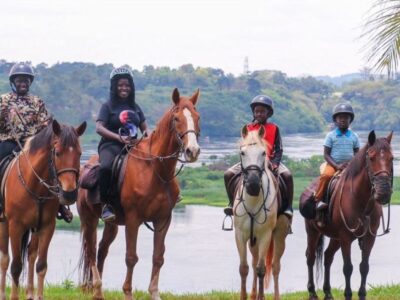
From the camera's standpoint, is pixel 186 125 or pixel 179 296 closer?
pixel 186 125

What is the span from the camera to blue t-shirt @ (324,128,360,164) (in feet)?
32.5

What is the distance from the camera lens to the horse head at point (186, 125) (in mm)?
8109

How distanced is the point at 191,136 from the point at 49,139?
4.65ft

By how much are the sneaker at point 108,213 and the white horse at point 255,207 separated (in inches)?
53.1

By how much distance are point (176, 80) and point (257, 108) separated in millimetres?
151245

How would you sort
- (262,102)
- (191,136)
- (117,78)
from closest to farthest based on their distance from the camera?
(191,136) < (117,78) < (262,102)

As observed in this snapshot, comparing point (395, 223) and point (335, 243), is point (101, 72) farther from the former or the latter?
point (335, 243)

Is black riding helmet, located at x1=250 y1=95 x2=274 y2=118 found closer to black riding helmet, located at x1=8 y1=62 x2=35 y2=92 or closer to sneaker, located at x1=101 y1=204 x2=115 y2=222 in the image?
sneaker, located at x1=101 y1=204 x2=115 y2=222

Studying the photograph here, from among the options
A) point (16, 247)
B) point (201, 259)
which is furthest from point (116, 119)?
point (201, 259)

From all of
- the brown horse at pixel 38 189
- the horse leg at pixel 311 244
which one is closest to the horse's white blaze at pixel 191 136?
the brown horse at pixel 38 189

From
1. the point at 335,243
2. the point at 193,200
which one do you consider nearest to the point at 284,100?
the point at 193,200

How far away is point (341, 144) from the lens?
993 cm

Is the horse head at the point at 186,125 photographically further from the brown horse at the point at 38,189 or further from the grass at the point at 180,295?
the grass at the point at 180,295

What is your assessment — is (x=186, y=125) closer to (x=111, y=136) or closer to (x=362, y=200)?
(x=111, y=136)
